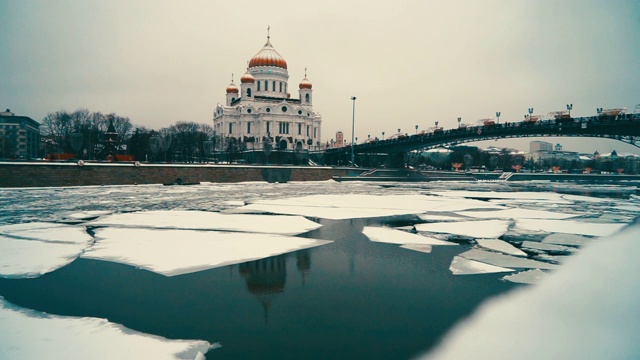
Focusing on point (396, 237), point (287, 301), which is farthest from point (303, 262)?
point (396, 237)

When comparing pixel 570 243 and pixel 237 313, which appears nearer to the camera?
pixel 237 313

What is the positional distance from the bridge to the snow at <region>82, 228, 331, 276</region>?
4315 cm

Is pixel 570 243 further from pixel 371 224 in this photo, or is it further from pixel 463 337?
pixel 463 337

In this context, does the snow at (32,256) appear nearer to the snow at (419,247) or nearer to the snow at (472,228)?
the snow at (419,247)

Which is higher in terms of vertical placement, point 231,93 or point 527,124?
point 231,93

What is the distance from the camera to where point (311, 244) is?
11586 mm

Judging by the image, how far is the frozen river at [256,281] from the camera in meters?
5.46

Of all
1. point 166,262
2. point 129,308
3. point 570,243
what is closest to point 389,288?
point 129,308

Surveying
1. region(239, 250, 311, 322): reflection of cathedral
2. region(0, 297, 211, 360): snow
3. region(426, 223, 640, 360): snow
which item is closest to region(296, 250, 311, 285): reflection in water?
region(239, 250, 311, 322): reflection of cathedral

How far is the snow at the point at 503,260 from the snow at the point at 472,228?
2627mm

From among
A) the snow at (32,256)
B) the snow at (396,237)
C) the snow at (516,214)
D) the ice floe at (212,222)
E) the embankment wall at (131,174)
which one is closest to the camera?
the snow at (32,256)

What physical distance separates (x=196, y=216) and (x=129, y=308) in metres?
10.8

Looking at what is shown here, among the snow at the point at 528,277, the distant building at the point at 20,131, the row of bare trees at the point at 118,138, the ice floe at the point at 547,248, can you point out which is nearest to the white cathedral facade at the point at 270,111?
the row of bare trees at the point at 118,138

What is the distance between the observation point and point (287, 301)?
6938 mm
